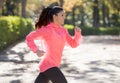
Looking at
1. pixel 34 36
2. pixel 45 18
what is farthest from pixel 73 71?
pixel 34 36

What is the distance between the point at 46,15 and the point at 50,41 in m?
0.35

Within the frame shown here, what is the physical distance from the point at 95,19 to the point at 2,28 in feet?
142

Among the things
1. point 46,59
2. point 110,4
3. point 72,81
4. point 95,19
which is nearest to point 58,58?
point 46,59

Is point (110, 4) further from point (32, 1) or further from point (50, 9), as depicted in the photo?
point (50, 9)

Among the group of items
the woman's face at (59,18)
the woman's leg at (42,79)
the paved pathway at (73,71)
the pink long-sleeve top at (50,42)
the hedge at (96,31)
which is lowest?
the hedge at (96,31)

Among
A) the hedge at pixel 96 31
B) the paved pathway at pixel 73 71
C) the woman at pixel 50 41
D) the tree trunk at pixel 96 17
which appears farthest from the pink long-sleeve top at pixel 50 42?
the tree trunk at pixel 96 17

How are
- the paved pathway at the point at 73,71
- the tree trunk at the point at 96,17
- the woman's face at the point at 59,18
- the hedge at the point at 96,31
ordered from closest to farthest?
1. the woman's face at the point at 59,18
2. the paved pathway at the point at 73,71
3. the hedge at the point at 96,31
4. the tree trunk at the point at 96,17

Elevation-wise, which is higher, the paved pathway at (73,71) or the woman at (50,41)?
the woman at (50,41)

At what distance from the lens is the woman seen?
18.4 ft

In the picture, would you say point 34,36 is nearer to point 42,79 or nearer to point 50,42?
point 50,42

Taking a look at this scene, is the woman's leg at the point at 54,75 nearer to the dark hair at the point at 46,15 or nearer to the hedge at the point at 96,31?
the dark hair at the point at 46,15

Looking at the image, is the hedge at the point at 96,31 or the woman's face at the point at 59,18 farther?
the hedge at the point at 96,31

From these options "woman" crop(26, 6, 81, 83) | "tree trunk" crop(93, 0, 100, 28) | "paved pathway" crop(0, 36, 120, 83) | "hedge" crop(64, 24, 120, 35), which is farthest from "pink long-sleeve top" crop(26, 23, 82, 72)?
"tree trunk" crop(93, 0, 100, 28)

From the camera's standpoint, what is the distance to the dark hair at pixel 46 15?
5770 mm
